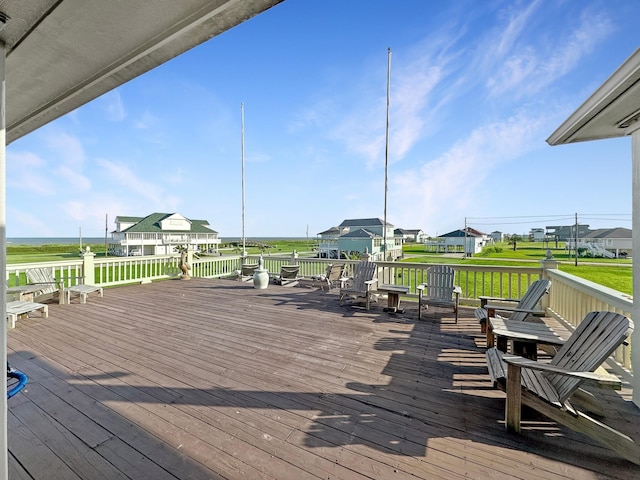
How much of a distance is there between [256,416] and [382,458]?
1.02m

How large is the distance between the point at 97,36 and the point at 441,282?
18.3 feet

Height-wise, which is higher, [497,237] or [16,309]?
[497,237]

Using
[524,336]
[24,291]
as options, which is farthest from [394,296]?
[24,291]

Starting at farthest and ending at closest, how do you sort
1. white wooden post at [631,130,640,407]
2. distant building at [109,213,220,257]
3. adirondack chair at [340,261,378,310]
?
distant building at [109,213,220,257] → adirondack chair at [340,261,378,310] → white wooden post at [631,130,640,407]

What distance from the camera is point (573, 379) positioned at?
1.89 meters

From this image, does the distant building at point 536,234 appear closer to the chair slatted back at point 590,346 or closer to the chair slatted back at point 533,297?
the chair slatted back at point 533,297

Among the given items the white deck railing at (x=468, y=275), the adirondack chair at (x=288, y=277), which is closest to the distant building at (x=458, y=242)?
the white deck railing at (x=468, y=275)

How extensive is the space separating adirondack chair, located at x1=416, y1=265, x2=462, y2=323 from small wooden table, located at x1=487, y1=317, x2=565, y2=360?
2.02 meters

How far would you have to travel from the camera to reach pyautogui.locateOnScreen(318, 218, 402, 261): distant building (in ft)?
94.7

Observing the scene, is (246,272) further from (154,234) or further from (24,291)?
(154,234)

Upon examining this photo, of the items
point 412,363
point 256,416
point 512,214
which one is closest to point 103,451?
point 256,416

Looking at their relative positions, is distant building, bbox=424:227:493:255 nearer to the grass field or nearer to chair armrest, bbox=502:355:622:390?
the grass field

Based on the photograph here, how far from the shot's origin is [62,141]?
43.3ft

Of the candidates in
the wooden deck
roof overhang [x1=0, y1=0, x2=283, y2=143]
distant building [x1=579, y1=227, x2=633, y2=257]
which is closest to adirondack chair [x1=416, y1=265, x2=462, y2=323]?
the wooden deck
